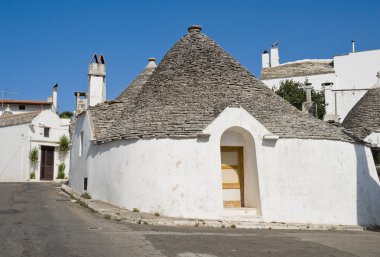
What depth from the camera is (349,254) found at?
7980 millimetres

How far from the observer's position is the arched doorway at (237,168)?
13.8 meters

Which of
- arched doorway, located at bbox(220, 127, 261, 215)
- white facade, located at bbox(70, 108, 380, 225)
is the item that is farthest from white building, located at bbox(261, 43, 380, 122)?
arched doorway, located at bbox(220, 127, 261, 215)

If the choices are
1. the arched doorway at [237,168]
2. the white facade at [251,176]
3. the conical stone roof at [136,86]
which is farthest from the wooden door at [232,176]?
the conical stone roof at [136,86]

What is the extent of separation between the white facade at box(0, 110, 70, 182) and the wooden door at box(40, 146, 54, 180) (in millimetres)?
354

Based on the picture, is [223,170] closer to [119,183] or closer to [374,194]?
[119,183]

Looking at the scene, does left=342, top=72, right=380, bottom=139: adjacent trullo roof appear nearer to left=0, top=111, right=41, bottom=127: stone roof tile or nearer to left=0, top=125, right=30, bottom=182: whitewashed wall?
left=0, top=125, right=30, bottom=182: whitewashed wall

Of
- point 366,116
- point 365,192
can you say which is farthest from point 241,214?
point 366,116

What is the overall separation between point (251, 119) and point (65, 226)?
A: 23.1 feet

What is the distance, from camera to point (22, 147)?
33.9 m

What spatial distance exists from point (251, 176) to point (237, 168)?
2.28 ft

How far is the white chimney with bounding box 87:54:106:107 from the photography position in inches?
815

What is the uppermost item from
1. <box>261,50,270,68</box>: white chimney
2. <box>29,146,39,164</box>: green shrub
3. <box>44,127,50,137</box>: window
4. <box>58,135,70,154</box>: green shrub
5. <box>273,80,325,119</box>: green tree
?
<box>261,50,270,68</box>: white chimney

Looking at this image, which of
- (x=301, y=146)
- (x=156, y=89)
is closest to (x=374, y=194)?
(x=301, y=146)

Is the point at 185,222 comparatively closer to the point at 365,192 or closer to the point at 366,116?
the point at 365,192
